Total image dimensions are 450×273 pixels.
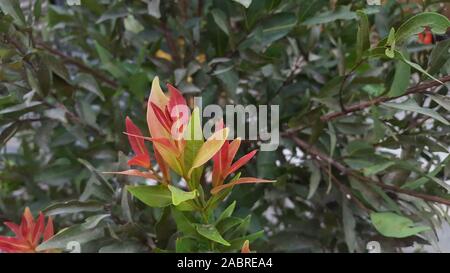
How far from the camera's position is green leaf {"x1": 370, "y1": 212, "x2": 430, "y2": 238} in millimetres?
494

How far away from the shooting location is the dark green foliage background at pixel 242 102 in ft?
1.83

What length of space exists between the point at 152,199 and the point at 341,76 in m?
0.29

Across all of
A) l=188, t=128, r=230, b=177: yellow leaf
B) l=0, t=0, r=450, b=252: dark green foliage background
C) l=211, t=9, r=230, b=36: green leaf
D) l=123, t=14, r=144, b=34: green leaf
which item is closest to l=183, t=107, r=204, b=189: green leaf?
l=188, t=128, r=230, b=177: yellow leaf

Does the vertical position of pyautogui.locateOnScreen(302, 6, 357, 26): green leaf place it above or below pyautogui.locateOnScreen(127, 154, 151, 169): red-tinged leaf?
above

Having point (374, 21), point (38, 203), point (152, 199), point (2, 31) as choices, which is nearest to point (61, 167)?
point (38, 203)

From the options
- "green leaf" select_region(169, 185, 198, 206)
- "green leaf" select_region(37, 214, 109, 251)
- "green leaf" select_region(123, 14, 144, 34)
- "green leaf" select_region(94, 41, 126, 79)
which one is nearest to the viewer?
"green leaf" select_region(169, 185, 198, 206)

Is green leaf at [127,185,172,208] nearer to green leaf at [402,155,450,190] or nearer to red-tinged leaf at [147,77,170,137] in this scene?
red-tinged leaf at [147,77,170,137]

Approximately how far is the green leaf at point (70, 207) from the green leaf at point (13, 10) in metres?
0.21

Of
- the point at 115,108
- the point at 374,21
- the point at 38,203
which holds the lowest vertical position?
the point at 38,203

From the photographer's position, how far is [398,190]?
0.56 meters

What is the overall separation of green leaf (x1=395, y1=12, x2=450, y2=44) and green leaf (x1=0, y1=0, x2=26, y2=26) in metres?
0.39
